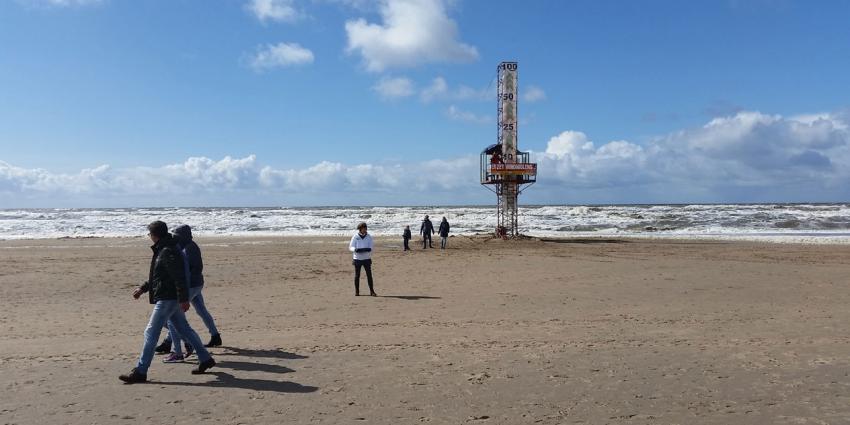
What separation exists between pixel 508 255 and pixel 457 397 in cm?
1687

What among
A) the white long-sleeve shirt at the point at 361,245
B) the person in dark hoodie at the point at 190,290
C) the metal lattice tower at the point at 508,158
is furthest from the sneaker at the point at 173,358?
the metal lattice tower at the point at 508,158

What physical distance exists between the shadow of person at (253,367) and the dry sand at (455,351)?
0.03 metres

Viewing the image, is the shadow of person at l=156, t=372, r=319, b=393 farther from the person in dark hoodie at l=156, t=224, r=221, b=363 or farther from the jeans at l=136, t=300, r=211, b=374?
the person in dark hoodie at l=156, t=224, r=221, b=363

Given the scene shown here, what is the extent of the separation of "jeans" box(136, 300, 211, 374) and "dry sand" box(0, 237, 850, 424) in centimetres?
23

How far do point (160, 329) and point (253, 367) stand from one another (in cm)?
112

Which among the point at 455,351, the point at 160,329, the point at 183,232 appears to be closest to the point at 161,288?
the point at 160,329

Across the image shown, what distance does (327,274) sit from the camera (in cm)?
1606

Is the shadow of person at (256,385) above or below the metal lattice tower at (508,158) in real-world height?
below

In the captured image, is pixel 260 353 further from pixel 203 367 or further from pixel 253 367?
pixel 203 367

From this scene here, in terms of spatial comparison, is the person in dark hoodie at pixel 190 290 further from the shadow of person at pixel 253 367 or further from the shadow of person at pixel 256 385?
the shadow of person at pixel 256 385

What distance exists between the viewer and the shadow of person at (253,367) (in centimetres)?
627

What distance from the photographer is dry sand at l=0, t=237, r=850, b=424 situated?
5.04 meters

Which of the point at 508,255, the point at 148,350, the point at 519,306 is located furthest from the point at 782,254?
the point at 148,350

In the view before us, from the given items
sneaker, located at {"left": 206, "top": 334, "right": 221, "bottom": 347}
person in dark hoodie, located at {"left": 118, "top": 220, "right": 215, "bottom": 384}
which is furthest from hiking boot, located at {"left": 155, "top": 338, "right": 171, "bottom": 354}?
person in dark hoodie, located at {"left": 118, "top": 220, "right": 215, "bottom": 384}
